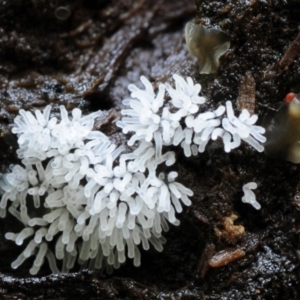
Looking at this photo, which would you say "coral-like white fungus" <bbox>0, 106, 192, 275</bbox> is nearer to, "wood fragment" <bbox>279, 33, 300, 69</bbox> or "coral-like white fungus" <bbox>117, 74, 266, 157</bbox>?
"coral-like white fungus" <bbox>117, 74, 266, 157</bbox>

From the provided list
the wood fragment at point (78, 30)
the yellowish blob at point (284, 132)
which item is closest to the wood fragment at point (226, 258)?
the yellowish blob at point (284, 132)

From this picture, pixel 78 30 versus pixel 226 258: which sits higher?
pixel 78 30

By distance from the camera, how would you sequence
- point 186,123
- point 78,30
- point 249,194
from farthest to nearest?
point 78,30 < point 249,194 < point 186,123

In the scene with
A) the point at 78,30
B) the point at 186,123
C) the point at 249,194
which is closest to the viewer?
the point at 186,123

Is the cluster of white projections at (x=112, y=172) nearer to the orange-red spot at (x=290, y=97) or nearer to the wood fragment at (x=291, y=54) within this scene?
the orange-red spot at (x=290, y=97)

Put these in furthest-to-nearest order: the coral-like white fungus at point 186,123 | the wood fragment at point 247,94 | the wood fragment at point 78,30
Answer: the wood fragment at point 78,30 → the wood fragment at point 247,94 → the coral-like white fungus at point 186,123

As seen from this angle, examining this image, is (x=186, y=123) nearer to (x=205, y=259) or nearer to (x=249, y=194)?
(x=249, y=194)

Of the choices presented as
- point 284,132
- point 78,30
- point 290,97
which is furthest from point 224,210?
point 78,30
